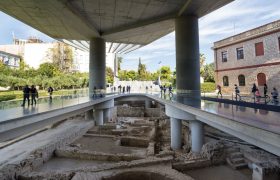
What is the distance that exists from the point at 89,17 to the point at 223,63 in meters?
17.0

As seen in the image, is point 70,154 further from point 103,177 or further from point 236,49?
point 236,49

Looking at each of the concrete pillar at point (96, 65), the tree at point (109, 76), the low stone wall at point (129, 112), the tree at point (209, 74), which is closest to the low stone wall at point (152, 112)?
the low stone wall at point (129, 112)

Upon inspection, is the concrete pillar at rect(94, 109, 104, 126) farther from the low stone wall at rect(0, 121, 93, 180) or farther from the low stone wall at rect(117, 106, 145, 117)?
the low stone wall at rect(117, 106, 145, 117)

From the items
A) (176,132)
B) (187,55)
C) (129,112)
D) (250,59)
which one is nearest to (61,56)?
(129,112)

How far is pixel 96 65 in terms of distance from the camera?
71.6ft

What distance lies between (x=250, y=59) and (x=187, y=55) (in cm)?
997

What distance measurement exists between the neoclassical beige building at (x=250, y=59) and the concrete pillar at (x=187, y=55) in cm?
853

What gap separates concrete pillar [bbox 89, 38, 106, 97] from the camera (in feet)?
71.6

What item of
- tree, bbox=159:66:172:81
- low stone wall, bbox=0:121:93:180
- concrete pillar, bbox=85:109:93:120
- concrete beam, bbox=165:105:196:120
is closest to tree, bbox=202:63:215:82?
tree, bbox=159:66:172:81

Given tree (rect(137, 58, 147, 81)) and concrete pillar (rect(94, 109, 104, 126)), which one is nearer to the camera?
concrete pillar (rect(94, 109, 104, 126))

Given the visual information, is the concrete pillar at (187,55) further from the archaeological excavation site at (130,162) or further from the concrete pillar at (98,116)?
the concrete pillar at (98,116)

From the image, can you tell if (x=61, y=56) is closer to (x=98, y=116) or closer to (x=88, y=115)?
(x=88, y=115)

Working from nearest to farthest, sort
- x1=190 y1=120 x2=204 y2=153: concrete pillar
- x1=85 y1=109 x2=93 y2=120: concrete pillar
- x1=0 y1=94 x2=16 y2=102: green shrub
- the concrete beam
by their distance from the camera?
x1=190 y1=120 x2=204 y2=153: concrete pillar
the concrete beam
x1=0 y1=94 x2=16 y2=102: green shrub
x1=85 y1=109 x2=93 y2=120: concrete pillar

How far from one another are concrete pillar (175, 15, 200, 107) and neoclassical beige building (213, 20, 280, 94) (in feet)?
28.0
